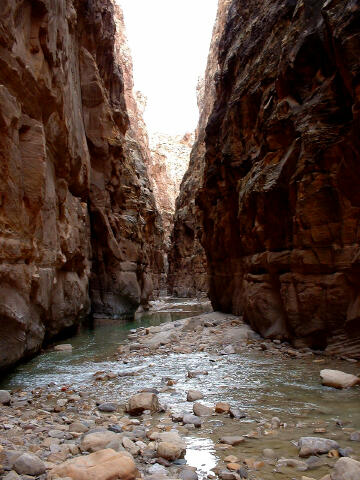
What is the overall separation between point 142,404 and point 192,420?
0.93 metres

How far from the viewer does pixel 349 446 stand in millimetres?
4266

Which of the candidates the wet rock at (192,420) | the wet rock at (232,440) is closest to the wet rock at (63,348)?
the wet rock at (192,420)

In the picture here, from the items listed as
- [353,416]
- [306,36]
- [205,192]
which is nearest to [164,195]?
[205,192]

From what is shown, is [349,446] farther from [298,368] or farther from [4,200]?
Result: [4,200]

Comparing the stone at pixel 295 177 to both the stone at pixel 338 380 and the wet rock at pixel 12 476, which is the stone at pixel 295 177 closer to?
the stone at pixel 338 380

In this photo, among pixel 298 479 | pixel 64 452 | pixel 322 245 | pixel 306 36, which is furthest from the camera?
pixel 306 36

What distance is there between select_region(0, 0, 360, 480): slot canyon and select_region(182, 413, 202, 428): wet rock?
1.2 inches

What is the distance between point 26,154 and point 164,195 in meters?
83.9

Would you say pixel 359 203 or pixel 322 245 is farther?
pixel 322 245

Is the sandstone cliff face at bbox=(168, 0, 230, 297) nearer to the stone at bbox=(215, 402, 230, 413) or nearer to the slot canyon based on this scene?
the slot canyon

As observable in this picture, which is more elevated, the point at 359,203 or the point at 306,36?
the point at 306,36

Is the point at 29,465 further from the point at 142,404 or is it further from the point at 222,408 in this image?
the point at 222,408

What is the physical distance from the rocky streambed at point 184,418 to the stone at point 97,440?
0.01m

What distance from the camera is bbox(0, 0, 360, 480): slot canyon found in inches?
174
